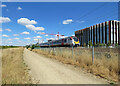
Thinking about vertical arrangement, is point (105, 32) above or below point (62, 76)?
above

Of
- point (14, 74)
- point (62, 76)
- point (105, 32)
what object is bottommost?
point (62, 76)

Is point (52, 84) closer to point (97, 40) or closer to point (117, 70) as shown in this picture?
point (117, 70)

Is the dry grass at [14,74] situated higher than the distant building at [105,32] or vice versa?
the distant building at [105,32]

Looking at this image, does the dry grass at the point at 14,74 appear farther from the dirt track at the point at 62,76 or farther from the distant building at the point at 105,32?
the distant building at the point at 105,32

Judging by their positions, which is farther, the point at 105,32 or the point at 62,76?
the point at 105,32

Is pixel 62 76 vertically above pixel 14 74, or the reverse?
pixel 14 74

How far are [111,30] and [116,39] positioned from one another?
479cm

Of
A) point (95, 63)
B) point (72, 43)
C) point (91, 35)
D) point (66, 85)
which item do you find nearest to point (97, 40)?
point (91, 35)

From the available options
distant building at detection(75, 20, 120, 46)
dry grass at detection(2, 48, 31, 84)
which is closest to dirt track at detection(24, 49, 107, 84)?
dry grass at detection(2, 48, 31, 84)

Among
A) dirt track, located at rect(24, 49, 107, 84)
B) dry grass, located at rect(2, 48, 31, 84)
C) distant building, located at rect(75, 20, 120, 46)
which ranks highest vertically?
distant building, located at rect(75, 20, 120, 46)

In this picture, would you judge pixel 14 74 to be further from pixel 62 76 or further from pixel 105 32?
pixel 105 32

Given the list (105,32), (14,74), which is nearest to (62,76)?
(14,74)

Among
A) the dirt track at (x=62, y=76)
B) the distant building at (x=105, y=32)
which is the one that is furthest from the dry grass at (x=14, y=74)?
the distant building at (x=105, y=32)

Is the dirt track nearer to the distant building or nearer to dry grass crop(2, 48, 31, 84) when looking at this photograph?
dry grass crop(2, 48, 31, 84)
